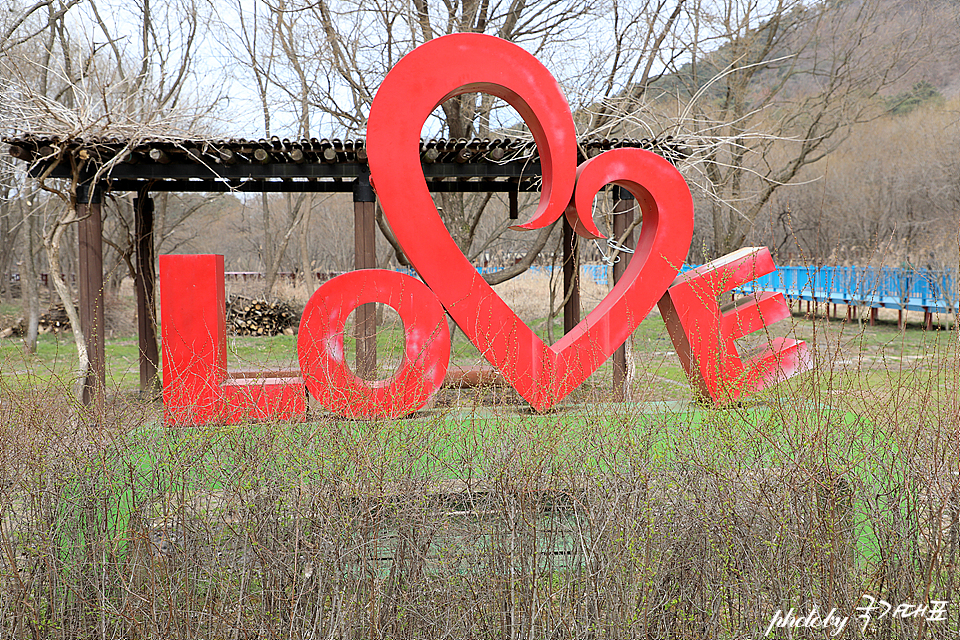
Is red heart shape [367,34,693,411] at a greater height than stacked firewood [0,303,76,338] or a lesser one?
greater

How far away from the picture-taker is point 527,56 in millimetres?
6141

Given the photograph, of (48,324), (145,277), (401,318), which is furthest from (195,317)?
(48,324)

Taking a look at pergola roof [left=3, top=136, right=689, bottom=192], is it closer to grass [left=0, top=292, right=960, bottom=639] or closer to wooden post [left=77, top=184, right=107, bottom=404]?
wooden post [left=77, top=184, right=107, bottom=404]

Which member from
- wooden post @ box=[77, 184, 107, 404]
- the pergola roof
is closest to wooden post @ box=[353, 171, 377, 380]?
the pergola roof

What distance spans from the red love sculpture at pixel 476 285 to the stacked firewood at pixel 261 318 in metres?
10.7

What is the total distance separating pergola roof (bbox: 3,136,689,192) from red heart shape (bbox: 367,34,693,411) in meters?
1.44

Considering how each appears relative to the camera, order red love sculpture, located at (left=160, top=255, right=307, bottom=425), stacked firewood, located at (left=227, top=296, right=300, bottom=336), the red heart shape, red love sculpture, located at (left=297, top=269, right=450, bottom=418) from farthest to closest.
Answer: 1. stacked firewood, located at (left=227, top=296, right=300, bottom=336)
2. red love sculpture, located at (left=160, top=255, right=307, bottom=425)
3. red love sculpture, located at (left=297, top=269, right=450, bottom=418)
4. the red heart shape

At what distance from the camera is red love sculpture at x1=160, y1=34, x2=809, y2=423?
5957 millimetres

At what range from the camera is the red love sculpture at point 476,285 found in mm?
5957

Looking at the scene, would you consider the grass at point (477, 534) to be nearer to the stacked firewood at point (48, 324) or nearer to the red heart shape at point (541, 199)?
the red heart shape at point (541, 199)

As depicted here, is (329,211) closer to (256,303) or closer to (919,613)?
(256,303)

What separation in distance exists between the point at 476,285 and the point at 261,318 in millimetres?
12515

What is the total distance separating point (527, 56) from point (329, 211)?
35.0m

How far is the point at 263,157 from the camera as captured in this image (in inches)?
297
